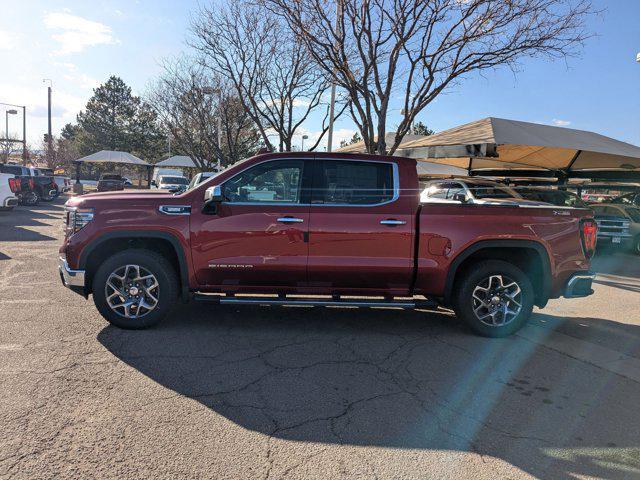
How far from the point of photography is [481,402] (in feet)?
12.2

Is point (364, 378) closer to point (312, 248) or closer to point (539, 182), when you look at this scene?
point (312, 248)

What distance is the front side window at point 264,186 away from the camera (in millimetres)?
5023

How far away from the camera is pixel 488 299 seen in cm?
525

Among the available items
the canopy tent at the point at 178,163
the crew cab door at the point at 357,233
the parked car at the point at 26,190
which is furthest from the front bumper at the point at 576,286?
the canopy tent at the point at 178,163

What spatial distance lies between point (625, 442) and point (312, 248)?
3.07 metres

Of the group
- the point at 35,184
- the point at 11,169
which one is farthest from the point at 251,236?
the point at 11,169

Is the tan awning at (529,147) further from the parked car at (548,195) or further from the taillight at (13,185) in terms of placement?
the taillight at (13,185)

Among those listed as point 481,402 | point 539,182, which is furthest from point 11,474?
point 539,182

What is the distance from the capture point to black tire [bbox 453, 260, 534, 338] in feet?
17.0

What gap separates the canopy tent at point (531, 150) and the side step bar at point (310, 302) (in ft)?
23.7

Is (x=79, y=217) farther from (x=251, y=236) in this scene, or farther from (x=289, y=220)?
(x=289, y=220)

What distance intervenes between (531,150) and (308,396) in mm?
13115

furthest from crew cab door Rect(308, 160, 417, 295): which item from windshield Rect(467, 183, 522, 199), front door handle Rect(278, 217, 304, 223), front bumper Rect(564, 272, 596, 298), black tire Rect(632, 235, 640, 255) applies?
black tire Rect(632, 235, 640, 255)

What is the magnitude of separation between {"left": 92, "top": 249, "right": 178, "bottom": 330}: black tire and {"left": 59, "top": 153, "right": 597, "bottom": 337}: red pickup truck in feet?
0.04
